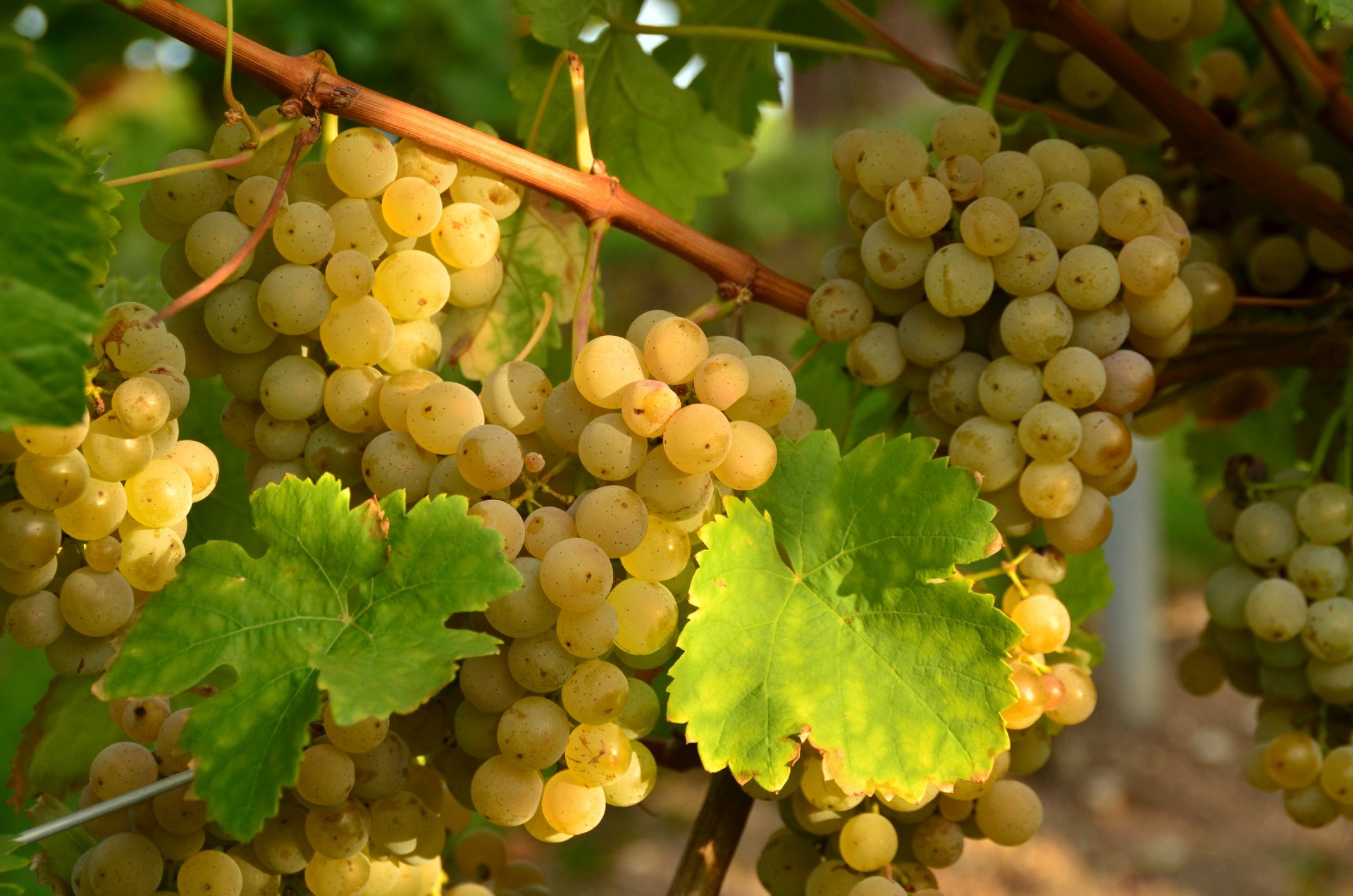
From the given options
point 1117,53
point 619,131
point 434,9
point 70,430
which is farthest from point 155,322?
point 434,9

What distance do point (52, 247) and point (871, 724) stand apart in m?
0.38

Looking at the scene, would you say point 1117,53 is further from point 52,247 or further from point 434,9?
point 434,9

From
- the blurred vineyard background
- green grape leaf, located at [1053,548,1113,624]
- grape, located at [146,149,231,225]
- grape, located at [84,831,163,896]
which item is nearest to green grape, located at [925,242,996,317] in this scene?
green grape leaf, located at [1053,548,1113,624]

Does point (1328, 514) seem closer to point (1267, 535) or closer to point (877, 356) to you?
point (1267, 535)

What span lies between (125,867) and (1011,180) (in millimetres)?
544

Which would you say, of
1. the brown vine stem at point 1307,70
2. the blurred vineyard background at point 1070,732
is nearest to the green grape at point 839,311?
the brown vine stem at point 1307,70

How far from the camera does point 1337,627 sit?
2.15 feet

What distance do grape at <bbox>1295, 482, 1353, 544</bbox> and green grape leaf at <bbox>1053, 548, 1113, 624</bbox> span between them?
0.12 metres

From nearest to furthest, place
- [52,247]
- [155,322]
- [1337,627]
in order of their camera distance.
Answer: [52,247], [155,322], [1337,627]

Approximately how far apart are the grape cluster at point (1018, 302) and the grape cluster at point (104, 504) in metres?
0.33

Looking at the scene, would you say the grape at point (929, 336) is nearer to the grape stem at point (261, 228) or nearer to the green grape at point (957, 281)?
the green grape at point (957, 281)

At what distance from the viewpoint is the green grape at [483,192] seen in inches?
24.0

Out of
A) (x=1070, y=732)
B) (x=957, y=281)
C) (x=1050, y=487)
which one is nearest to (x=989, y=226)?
(x=957, y=281)

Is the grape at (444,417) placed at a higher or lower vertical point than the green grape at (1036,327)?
lower
